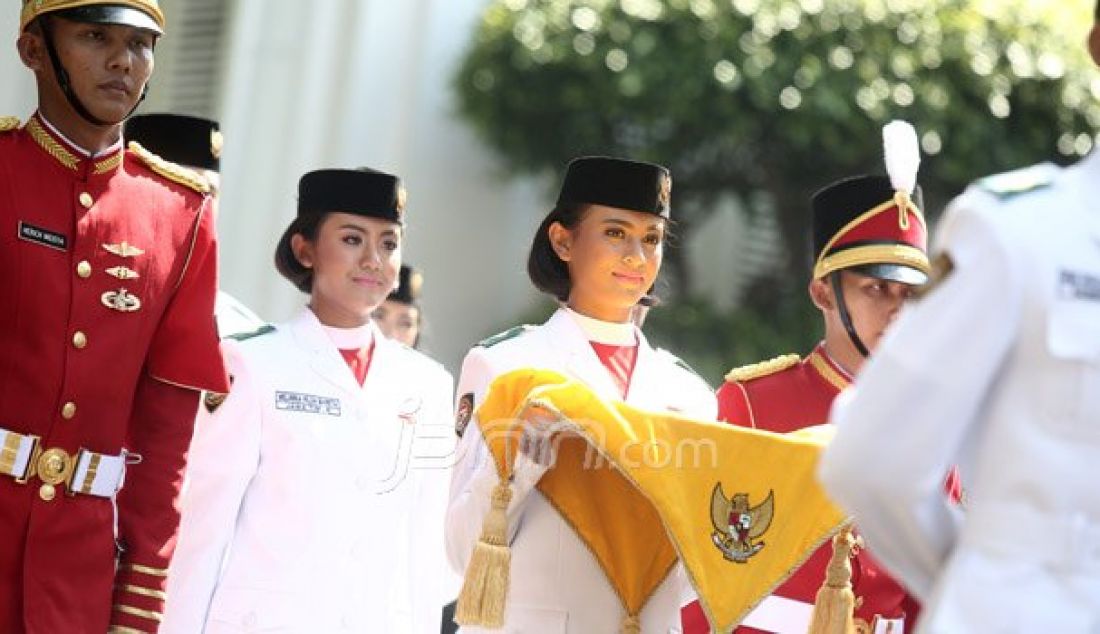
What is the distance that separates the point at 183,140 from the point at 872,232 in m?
2.14

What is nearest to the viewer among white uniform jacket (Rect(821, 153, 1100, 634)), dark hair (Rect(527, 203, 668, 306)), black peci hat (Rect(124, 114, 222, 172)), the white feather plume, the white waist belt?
white uniform jacket (Rect(821, 153, 1100, 634))

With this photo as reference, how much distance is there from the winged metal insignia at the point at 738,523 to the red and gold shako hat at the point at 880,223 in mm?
1011

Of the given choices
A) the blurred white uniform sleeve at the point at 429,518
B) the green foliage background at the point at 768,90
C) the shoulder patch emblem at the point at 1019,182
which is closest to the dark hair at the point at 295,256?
the blurred white uniform sleeve at the point at 429,518

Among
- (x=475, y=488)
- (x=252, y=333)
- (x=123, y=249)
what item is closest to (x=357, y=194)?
Answer: (x=252, y=333)

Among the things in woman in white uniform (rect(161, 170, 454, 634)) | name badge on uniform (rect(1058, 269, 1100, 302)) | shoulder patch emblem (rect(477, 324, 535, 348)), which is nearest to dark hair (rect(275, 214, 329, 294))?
woman in white uniform (rect(161, 170, 454, 634))

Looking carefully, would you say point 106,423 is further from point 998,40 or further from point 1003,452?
point 998,40

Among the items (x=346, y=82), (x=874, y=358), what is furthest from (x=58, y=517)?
(x=346, y=82)

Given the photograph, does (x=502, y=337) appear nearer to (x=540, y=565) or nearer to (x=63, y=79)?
(x=540, y=565)

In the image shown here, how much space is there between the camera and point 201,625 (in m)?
5.86

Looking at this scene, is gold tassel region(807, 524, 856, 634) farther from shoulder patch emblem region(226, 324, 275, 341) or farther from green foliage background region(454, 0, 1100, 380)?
green foliage background region(454, 0, 1100, 380)

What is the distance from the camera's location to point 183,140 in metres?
6.73

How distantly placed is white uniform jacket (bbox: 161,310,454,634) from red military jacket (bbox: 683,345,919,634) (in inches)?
34.3

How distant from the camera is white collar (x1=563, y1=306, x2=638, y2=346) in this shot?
5.93m

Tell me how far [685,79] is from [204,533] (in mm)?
6156
